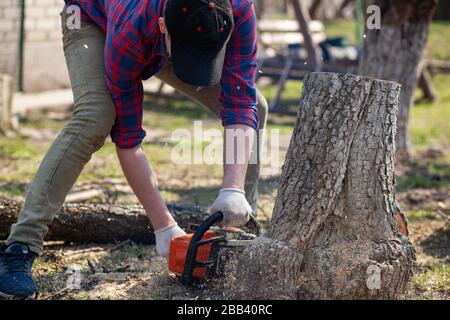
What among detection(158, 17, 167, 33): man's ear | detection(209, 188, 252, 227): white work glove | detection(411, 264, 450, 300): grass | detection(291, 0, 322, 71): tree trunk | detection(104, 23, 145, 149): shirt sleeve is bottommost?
detection(411, 264, 450, 300): grass

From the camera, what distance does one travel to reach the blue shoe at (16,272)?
328 cm

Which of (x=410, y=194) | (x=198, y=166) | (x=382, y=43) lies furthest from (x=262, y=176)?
(x=382, y=43)

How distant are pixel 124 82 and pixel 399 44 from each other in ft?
14.2

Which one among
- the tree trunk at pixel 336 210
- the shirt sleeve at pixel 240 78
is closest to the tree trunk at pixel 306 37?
the shirt sleeve at pixel 240 78

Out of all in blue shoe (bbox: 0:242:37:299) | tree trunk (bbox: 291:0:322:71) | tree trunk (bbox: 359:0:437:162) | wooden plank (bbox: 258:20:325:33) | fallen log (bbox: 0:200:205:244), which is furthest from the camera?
wooden plank (bbox: 258:20:325:33)

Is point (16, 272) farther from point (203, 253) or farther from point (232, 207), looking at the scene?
point (232, 207)

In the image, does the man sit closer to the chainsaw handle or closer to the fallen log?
the chainsaw handle

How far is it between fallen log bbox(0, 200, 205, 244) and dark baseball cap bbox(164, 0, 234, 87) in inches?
52.0

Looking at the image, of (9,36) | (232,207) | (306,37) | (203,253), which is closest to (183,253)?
(203,253)

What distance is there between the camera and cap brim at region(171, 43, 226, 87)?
9.89ft

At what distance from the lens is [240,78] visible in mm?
3453

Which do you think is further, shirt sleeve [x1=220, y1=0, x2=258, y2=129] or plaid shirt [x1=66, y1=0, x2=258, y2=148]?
shirt sleeve [x1=220, y1=0, x2=258, y2=129]

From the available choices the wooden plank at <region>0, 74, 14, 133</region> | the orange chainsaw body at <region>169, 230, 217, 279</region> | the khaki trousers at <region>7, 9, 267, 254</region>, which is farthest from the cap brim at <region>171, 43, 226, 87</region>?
the wooden plank at <region>0, 74, 14, 133</region>

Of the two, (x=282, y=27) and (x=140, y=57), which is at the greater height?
(x=282, y=27)
